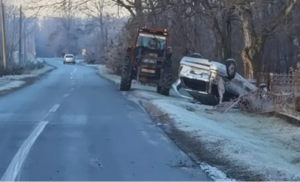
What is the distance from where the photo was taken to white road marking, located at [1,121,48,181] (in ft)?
30.8

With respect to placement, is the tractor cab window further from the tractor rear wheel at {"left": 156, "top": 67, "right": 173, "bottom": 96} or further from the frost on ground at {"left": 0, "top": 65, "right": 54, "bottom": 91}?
the frost on ground at {"left": 0, "top": 65, "right": 54, "bottom": 91}

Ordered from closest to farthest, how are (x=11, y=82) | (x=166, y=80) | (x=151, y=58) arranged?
(x=166, y=80), (x=151, y=58), (x=11, y=82)

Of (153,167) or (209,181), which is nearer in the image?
(209,181)

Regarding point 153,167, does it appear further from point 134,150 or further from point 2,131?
point 2,131

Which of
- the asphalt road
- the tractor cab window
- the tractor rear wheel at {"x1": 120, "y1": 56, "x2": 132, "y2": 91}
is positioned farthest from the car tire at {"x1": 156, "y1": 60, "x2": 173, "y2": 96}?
the asphalt road

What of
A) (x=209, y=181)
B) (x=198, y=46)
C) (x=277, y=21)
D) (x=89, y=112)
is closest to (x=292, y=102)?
(x=89, y=112)

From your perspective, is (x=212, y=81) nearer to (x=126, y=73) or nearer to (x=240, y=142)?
(x=126, y=73)

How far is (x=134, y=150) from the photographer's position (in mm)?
12031

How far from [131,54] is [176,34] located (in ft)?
31.7

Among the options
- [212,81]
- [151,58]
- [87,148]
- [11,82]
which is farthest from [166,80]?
[87,148]

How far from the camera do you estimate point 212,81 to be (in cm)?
2548

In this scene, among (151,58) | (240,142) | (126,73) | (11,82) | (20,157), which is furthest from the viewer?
(11,82)

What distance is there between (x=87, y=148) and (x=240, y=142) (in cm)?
322

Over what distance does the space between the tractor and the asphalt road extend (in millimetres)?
10800
